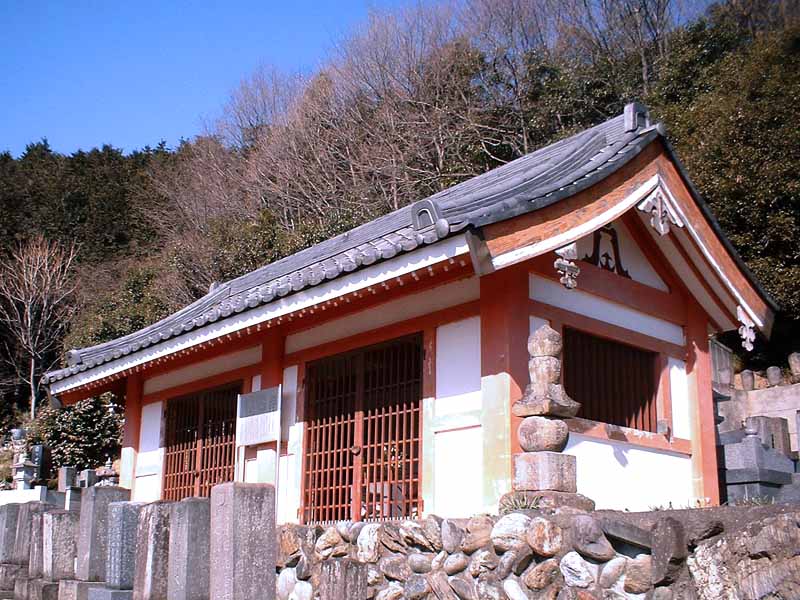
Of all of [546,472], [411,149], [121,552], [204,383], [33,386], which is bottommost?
[121,552]

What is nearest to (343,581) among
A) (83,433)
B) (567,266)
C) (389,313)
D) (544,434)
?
(544,434)

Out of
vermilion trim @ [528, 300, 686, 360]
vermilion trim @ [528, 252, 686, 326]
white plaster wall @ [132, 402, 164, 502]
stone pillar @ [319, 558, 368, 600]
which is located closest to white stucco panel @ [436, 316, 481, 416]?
vermilion trim @ [528, 300, 686, 360]

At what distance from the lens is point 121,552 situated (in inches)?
302

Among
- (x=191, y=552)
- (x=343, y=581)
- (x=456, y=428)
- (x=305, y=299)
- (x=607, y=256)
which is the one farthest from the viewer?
(x=607, y=256)

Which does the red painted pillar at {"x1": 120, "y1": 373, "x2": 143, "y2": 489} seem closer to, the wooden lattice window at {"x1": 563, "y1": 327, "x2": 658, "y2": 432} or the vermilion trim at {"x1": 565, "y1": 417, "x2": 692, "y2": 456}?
the wooden lattice window at {"x1": 563, "y1": 327, "x2": 658, "y2": 432}

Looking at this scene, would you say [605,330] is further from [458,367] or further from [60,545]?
[60,545]

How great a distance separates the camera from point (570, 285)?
8.04 meters

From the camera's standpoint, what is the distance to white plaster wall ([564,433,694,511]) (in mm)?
8516

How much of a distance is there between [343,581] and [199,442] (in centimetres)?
687

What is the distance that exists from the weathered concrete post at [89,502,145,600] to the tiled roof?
2650 millimetres

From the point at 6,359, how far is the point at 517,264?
29.6 metres

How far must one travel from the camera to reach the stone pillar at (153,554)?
7004 millimetres

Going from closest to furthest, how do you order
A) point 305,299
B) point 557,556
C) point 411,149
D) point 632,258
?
point 557,556
point 305,299
point 632,258
point 411,149

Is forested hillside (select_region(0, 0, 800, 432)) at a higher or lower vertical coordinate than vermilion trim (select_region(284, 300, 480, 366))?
higher
